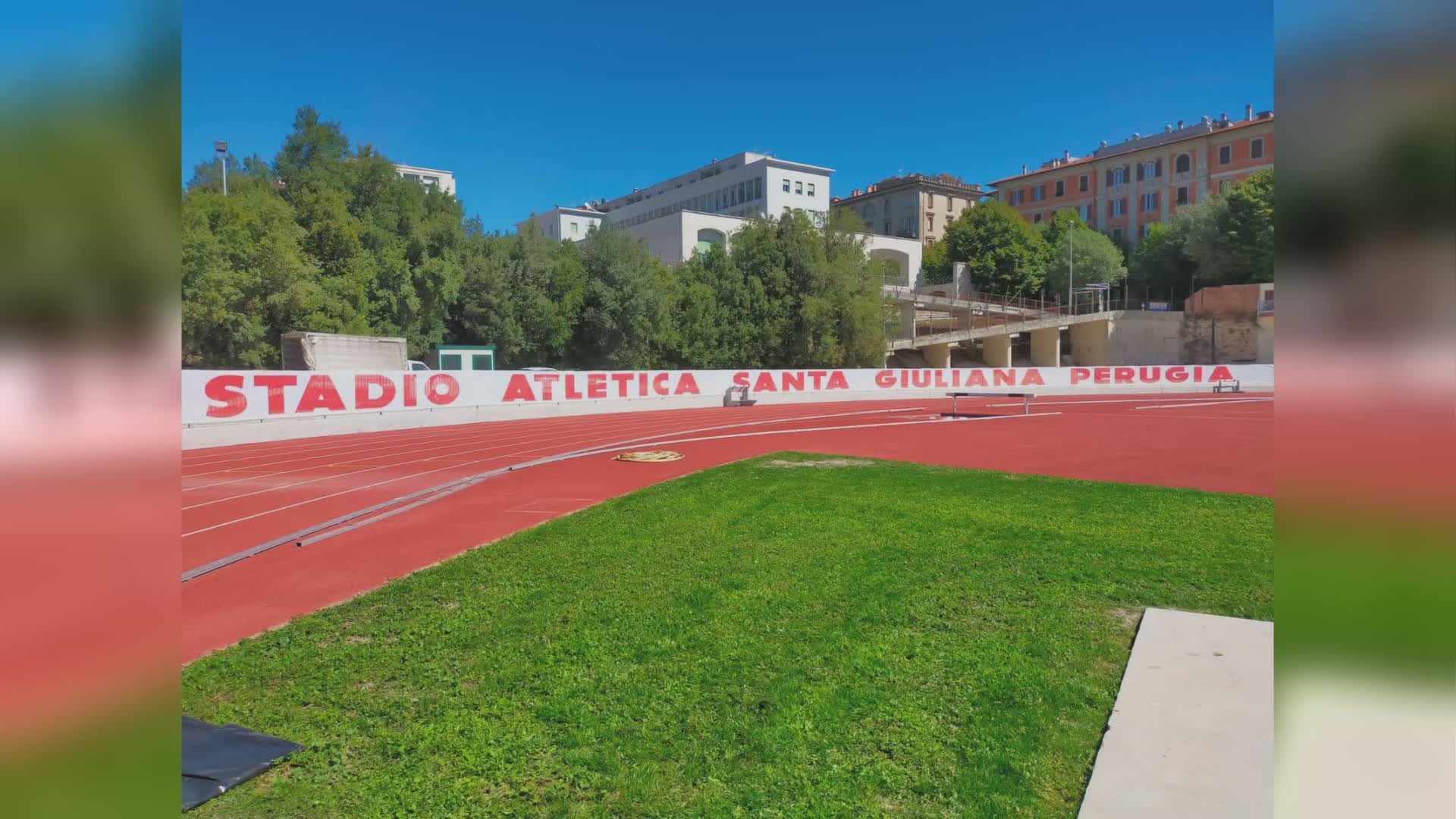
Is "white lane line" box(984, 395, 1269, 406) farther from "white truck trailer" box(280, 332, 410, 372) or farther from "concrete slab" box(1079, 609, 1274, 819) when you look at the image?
"concrete slab" box(1079, 609, 1274, 819)

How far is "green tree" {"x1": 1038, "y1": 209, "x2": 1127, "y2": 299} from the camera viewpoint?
67375mm

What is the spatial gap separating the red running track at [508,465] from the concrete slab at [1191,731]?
5.82 m

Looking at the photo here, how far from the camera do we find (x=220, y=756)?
13.1 feet

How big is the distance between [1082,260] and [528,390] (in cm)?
5600

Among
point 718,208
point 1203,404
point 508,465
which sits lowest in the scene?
point 508,465

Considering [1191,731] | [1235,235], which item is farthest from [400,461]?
[1235,235]

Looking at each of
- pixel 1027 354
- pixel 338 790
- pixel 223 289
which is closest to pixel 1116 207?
pixel 1027 354

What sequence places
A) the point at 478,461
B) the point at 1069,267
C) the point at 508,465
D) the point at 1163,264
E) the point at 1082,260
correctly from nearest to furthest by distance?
the point at 508,465
the point at 478,461
the point at 1163,264
the point at 1069,267
the point at 1082,260

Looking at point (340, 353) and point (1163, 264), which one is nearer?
point (340, 353)

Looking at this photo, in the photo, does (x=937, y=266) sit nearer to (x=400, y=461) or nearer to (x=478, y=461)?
(x=478, y=461)
